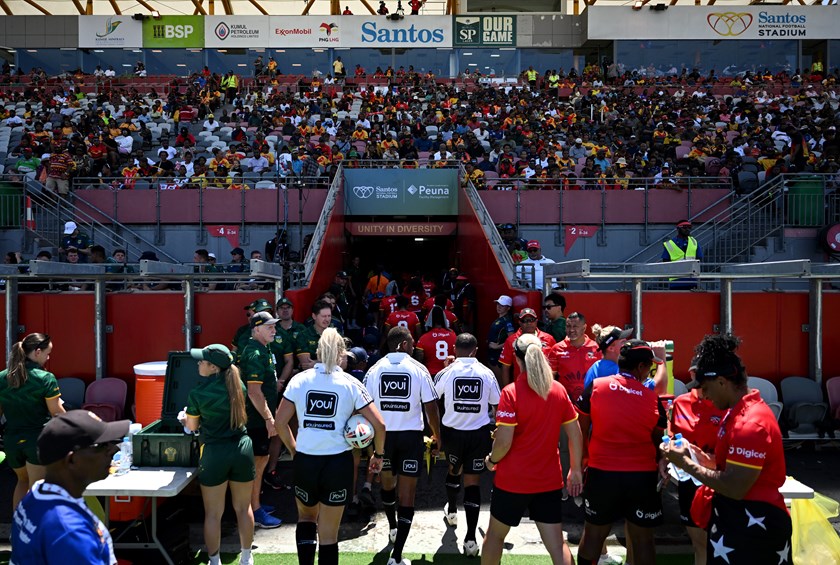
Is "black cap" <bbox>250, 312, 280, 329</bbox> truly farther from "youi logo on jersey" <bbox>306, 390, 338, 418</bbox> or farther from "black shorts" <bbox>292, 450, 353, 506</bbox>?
"black shorts" <bbox>292, 450, 353, 506</bbox>

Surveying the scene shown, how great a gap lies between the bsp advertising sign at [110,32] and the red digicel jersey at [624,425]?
36.6 m

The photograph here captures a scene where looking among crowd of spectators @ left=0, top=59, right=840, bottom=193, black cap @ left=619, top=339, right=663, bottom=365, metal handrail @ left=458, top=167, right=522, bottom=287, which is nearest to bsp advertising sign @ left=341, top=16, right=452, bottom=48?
crowd of spectators @ left=0, top=59, right=840, bottom=193

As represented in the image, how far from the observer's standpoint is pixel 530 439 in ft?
16.6

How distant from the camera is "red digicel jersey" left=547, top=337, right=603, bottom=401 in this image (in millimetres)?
7312

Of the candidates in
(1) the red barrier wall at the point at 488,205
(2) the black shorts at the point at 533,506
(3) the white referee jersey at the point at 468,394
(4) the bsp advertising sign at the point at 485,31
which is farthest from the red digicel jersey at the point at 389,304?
(4) the bsp advertising sign at the point at 485,31

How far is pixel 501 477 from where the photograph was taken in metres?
5.10

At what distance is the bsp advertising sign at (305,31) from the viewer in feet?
117

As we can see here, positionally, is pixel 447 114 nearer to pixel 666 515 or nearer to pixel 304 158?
pixel 304 158

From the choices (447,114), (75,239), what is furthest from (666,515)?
(447,114)

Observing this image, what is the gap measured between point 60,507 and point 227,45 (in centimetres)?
3656

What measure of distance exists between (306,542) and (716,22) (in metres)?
36.2

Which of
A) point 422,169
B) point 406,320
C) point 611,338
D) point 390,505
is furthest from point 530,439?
point 422,169

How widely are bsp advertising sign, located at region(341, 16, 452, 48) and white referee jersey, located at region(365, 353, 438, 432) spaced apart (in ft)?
104

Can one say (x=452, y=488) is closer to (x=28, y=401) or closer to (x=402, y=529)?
(x=402, y=529)
